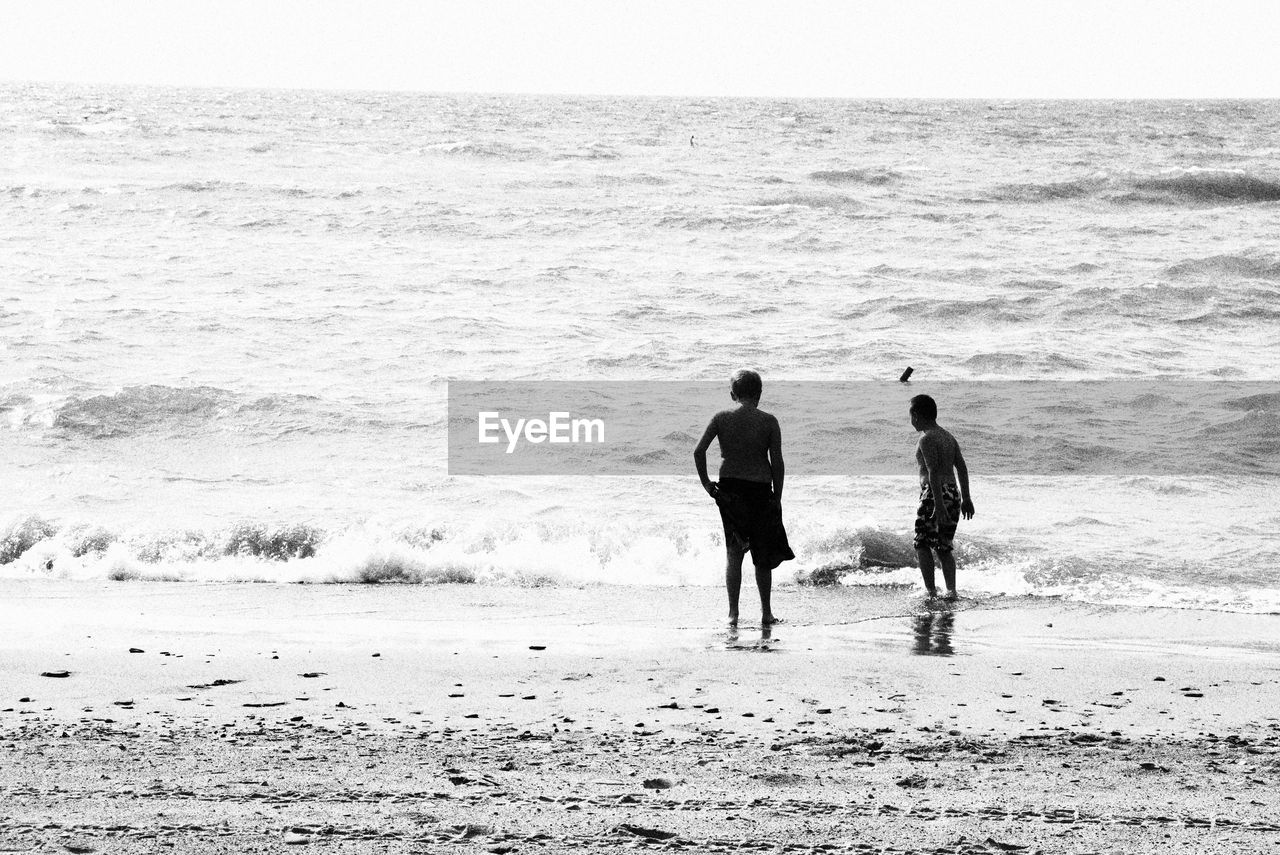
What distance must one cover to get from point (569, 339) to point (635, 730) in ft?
43.0

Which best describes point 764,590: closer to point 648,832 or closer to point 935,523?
point 935,523

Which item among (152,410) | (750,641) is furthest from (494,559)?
(152,410)

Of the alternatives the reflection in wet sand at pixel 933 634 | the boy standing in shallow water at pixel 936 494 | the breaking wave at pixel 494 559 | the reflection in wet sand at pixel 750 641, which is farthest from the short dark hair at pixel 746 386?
the breaking wave at pixel 494 559

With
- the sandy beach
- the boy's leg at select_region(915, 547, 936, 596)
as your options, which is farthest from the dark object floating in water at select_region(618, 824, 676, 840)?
the boy's leg at select_region(915, 547, 936, 596)

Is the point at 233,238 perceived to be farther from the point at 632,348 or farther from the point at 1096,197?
the point at 1096,197

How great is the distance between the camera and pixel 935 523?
7867mm

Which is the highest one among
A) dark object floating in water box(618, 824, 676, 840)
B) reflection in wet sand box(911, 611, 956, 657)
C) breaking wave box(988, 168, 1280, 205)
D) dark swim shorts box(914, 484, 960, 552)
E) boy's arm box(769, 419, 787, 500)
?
breaking wave box(988, 168, 1280, 205)

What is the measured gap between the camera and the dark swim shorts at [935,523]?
309 inches

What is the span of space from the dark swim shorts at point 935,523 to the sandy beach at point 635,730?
0.47 m

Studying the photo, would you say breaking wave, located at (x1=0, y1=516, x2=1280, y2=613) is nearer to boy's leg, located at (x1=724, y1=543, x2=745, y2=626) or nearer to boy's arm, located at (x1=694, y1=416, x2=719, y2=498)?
boy's leg, located at (x1=724, y1=543, x2=745, y2=626)

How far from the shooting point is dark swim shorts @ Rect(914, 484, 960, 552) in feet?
25.7

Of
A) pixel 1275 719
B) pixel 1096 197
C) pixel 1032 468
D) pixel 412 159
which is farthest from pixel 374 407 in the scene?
pixel 412 159

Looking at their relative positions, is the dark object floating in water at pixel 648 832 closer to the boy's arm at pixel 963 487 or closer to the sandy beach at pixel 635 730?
the sandy beach at pixel 635 730

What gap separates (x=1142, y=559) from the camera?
29.5 ft
